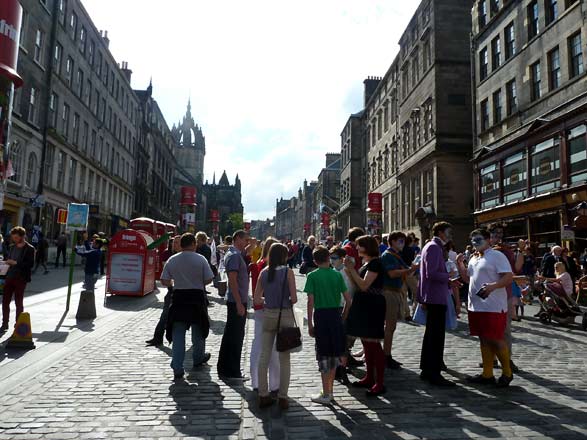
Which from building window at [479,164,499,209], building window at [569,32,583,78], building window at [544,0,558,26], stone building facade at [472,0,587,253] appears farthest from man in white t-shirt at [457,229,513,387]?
building window at [479,164,499,209]

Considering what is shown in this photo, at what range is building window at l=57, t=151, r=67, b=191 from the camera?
3008 centimetres

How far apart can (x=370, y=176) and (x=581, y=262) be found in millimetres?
34975

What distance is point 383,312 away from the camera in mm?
5465

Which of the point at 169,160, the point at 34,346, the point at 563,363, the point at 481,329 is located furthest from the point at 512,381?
the point at 169,160

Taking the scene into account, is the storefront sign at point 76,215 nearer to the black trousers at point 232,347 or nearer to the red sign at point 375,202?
the black trousers at point 232,347

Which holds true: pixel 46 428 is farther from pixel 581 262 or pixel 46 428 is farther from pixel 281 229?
pixel 281 229

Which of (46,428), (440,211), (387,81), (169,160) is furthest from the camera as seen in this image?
(169,160)

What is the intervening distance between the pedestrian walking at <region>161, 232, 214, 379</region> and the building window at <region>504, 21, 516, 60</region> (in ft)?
72.6

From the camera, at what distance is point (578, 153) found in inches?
673

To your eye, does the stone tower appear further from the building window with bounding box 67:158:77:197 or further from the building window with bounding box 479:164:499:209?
the building window with bounding box 479:164:499:209

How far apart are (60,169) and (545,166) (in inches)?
1131

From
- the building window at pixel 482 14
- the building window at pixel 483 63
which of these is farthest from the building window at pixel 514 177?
the building window at pixel 482 14

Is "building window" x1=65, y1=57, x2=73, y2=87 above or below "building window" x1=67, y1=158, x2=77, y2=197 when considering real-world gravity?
above

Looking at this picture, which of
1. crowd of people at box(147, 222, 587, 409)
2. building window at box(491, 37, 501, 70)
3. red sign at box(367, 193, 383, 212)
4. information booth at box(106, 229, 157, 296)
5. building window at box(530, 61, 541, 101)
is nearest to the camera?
crowd of people at box(147, 222, 587, 409)
